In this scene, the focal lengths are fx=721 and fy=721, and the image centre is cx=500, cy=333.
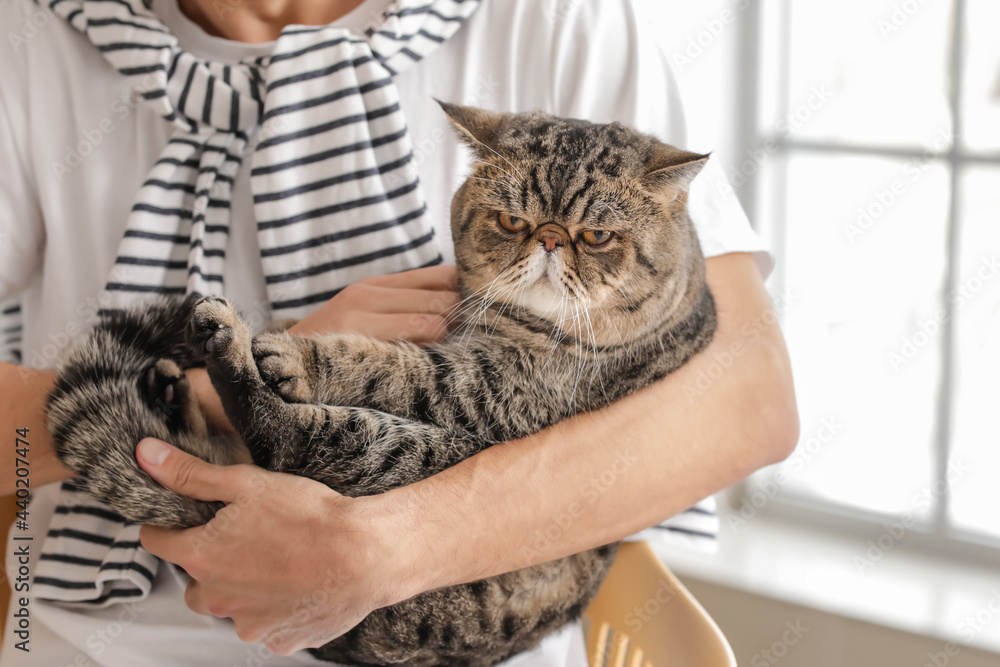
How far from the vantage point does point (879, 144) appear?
1.76 m

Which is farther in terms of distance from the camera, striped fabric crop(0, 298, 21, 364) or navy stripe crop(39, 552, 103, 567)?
striped fabric crop(0, 298, 21, 364)

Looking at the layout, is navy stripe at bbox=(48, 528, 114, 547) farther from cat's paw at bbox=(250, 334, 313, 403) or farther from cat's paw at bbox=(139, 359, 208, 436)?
cat's paw at bbox=(250, 334, 313, 403)

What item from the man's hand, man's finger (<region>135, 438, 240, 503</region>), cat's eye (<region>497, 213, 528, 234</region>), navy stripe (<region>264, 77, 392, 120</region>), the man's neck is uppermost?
the man's neck

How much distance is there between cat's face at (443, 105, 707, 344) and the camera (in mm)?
976

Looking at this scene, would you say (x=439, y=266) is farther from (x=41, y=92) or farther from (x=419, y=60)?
(x=41, y=92)

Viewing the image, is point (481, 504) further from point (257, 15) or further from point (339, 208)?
point (257, 15)

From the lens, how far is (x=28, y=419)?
106 cm

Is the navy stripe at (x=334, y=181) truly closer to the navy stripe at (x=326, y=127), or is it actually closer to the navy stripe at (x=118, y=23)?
the navy stripe at (x=326, y=127)

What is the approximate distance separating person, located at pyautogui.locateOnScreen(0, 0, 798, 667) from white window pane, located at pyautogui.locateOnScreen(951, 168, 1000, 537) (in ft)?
2.46

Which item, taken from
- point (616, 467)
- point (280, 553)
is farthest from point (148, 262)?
point (616, 467)

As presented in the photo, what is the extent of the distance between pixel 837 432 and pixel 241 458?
1543 millimetres

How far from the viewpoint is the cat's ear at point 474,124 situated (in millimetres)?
1008

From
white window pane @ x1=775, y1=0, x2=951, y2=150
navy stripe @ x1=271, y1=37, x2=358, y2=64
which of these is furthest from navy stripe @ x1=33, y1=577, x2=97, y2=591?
white window pane @ x1=775, y1=0, x2=951, y2=150

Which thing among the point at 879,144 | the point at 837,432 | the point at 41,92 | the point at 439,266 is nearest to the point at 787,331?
the point at 837,432
